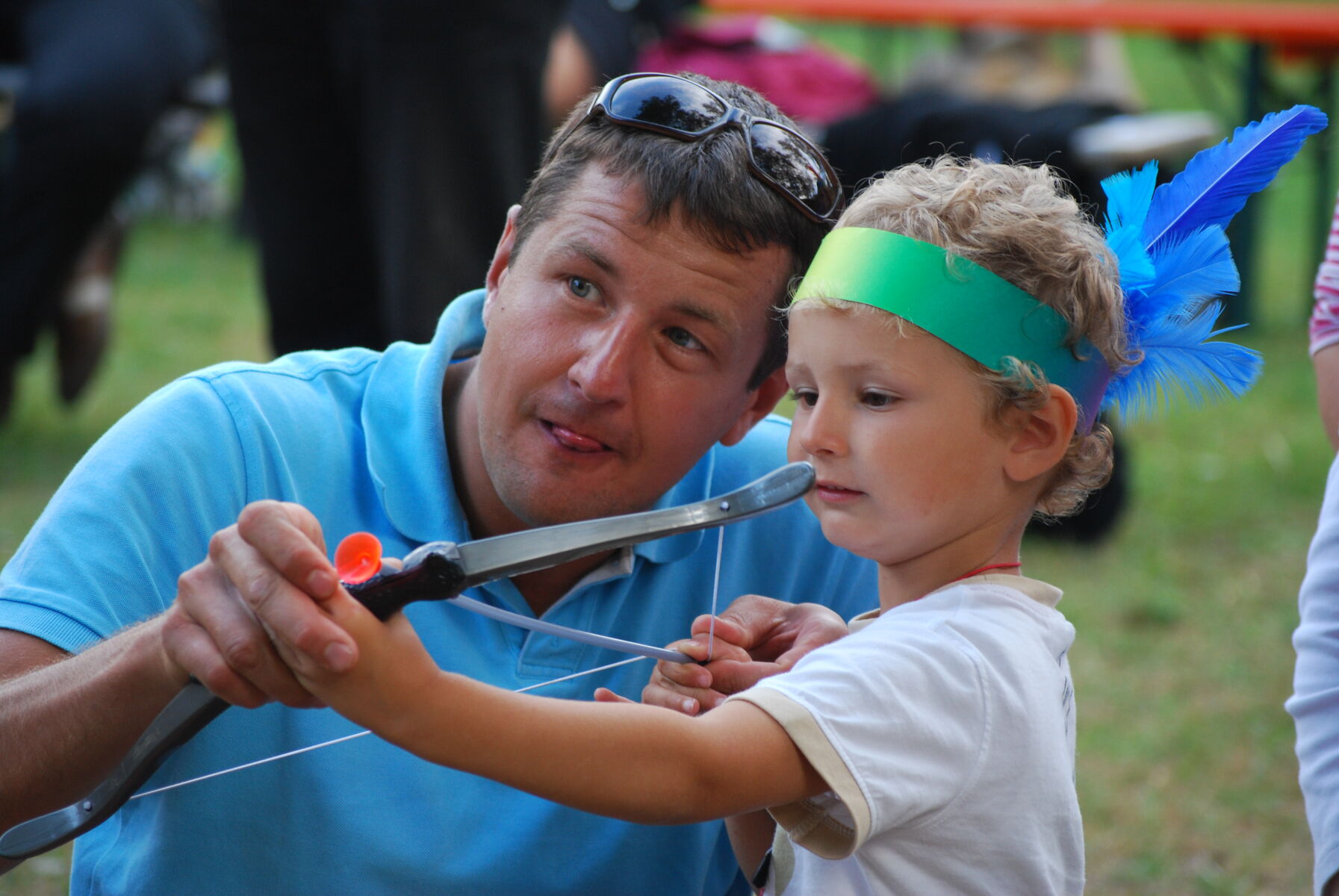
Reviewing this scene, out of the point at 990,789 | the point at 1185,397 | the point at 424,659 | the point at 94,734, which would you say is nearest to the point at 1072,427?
the point at 1185,397

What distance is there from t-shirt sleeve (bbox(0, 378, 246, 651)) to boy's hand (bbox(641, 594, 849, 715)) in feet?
2.05

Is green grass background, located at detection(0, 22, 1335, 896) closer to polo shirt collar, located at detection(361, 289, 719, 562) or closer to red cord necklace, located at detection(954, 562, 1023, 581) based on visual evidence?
polo shirt collar, located at detection(361, 289, 719, 562)

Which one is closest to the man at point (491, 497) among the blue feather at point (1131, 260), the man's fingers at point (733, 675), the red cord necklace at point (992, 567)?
the man's fingers at point (733, 675)

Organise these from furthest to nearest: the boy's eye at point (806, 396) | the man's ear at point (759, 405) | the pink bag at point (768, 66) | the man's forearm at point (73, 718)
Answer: the pink bag at point (768, 66) < the man's ear at point (759, 405) < the boy's eye at point (806, 396) < the man's forearm at point (73, 718)

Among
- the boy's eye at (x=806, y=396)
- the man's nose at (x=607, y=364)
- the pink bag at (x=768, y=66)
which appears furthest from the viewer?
the pink bag at (x=768, y=66)

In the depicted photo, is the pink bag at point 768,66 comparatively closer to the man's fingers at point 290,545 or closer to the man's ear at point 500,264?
the man's ear at point 500,264

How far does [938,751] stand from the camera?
4.45 feet

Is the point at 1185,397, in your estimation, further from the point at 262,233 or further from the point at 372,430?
the point at 262,233

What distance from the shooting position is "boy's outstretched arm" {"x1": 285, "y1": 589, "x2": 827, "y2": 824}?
1.16m

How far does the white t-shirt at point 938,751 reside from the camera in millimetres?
1319

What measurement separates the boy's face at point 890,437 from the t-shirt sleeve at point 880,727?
13 cm

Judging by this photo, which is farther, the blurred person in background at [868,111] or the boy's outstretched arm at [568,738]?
the blurred person in background at [868,111]

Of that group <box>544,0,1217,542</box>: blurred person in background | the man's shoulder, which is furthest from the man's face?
<box>544,0,1217,542</box>: blurred person in background

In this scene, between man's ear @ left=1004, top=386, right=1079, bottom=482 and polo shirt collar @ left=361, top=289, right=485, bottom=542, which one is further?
polo shirt collar @ left=361, top=289, right=485, bottom=542
